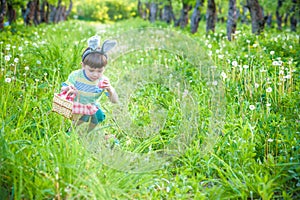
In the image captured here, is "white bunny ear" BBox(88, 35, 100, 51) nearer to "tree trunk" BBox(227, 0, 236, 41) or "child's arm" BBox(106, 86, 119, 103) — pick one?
"child's arm" BBox(106, 86, 119, 103)

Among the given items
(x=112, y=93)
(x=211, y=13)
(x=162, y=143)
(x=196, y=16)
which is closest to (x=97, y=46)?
(x=112, y=93)

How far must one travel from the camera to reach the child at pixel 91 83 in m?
3.67

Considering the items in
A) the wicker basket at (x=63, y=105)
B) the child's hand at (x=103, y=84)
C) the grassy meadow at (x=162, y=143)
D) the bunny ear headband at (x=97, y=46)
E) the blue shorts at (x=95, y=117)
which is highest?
the bunny ear headband at (x=97, y=46)

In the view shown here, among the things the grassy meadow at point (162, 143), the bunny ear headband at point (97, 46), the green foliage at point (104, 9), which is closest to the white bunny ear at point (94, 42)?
the bunny ear headband at point (97, 46)

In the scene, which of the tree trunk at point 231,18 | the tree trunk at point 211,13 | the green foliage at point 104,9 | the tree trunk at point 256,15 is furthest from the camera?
the green foliage at point 104,9

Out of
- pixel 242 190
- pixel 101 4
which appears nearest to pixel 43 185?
pixel 242 190

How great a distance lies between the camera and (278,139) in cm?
377

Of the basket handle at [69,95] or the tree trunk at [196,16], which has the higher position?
the tree trunk at [196,16]

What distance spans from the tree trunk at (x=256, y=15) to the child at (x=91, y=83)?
7.56m

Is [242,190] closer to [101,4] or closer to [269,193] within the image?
[269,193]

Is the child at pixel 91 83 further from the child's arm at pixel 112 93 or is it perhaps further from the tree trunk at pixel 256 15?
the tree trunk at pixel 256 15

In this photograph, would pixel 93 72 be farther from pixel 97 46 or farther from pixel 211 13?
pixel 211 13

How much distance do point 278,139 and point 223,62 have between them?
254 centimetres

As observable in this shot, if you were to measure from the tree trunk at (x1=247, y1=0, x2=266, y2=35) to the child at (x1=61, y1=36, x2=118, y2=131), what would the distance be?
756 centimetres
